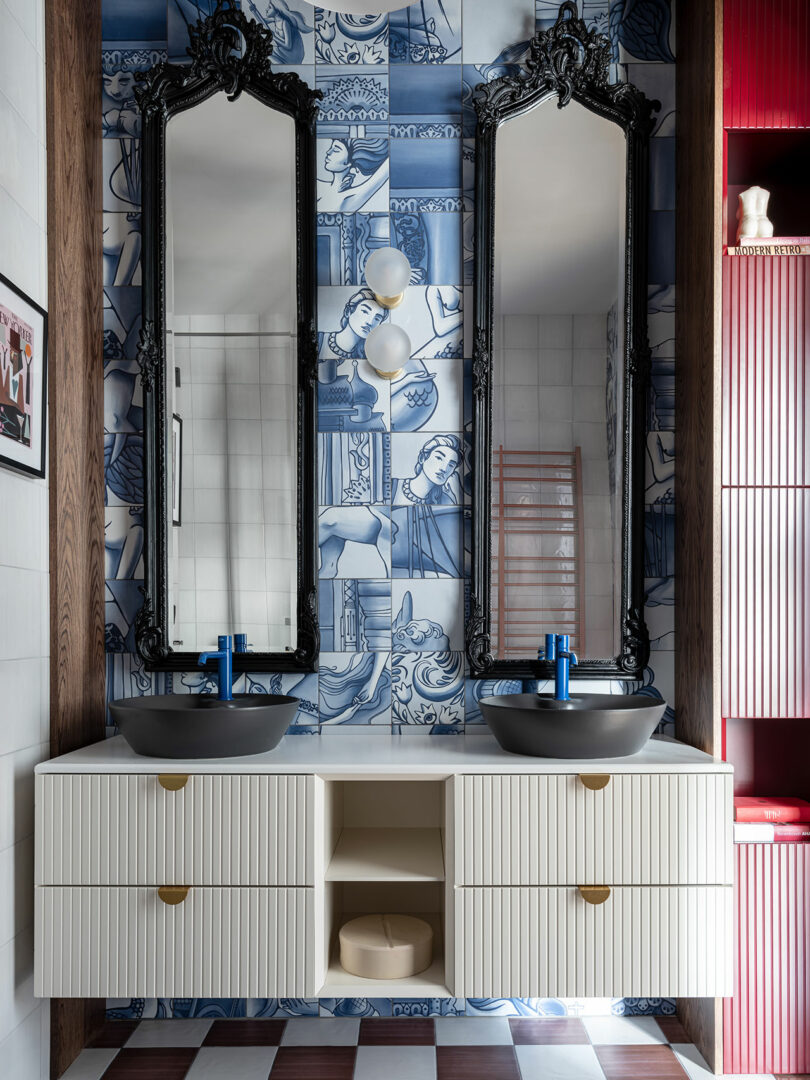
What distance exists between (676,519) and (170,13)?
6.33 feet

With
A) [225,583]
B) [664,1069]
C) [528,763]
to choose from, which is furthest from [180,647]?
[664,1069]

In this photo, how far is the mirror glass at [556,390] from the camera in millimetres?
2307

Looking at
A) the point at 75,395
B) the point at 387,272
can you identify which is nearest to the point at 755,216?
the point at 387,272

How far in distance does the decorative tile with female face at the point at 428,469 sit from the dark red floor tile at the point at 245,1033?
4.55 feet

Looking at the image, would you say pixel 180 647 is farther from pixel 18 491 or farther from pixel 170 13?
pixel 170 13

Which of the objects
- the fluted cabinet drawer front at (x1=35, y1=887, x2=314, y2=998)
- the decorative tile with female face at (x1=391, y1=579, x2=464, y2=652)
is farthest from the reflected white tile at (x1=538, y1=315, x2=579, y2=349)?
the fluted cabinet drawer front at (x1=35, y1=887, x2=314, y2=998)

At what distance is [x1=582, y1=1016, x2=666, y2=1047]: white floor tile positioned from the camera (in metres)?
2.17

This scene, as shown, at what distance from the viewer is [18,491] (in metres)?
1.89

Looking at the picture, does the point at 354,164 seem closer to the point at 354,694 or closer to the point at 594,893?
the point at 354,694

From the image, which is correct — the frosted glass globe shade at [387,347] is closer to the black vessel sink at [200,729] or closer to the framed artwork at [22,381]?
the framed artwork at [22,381]

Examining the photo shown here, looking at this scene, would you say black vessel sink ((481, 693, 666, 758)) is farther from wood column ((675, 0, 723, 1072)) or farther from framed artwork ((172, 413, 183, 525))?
framed artwork ((172, 413, 183, 525))

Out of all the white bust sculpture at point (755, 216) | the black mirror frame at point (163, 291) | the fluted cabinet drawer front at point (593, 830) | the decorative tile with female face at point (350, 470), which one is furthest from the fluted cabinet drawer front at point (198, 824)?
the white bust sculpture at point (755, 216)

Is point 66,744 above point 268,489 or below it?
below

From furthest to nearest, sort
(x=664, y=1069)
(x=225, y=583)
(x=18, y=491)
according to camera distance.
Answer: (x=225, y=583)
(x=664, y=1069)
(x=18, y=491)
